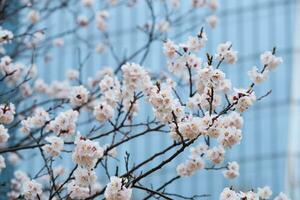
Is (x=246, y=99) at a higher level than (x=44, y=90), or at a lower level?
lower

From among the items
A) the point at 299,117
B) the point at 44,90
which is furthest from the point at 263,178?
the point at 44,90

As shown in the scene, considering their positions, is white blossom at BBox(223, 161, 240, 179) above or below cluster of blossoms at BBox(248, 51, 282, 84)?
below

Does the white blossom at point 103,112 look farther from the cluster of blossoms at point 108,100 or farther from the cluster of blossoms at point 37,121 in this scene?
the cluster of blossoms at point 37,121

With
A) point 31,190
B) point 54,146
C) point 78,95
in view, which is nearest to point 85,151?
point 54,146

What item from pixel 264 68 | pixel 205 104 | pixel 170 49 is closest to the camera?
pixel 205 104

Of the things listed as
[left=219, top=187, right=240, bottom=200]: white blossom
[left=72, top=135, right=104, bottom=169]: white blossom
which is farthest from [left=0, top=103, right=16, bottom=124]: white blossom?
[left=219, top=187, right=240, bottom=200]: white blossom

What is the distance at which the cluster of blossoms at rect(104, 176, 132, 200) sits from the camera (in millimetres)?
3943

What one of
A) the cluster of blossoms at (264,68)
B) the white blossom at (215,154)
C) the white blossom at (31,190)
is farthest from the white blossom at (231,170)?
the white blossom at (31,190)

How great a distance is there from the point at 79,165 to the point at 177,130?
55 cm

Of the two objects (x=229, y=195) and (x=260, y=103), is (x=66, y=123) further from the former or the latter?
(x=260, y=103)

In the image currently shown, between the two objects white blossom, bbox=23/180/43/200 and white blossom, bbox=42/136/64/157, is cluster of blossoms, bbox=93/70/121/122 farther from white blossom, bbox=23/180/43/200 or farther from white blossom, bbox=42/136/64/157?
white blossom, bbox=23/180/43/200

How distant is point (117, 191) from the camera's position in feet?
12.9

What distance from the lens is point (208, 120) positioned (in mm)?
4230

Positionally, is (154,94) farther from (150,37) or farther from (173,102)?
(150,37)
